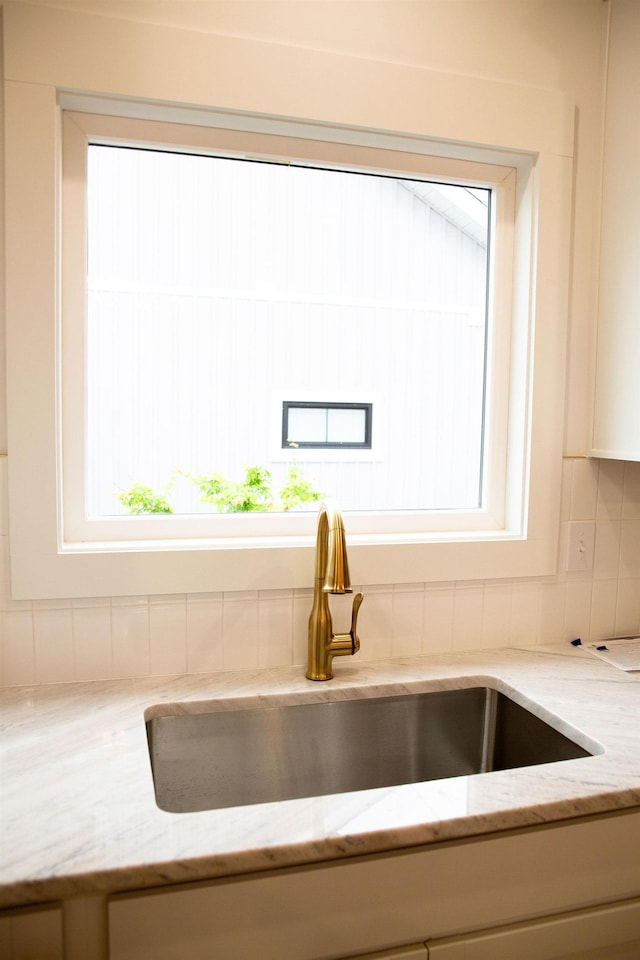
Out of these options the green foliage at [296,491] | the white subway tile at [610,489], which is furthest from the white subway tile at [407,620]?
the white subway tile at [610,489]

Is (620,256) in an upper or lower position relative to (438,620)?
upper

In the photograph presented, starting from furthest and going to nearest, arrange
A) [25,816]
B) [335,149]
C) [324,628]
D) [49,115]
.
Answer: [335,149], [324,628], [49,115], [25,816]

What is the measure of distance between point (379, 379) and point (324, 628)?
583mm

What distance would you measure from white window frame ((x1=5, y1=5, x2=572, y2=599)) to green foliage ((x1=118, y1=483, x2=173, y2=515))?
4 cm

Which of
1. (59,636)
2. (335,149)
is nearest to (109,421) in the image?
(59,636)

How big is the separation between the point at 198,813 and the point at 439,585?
2.49 ft

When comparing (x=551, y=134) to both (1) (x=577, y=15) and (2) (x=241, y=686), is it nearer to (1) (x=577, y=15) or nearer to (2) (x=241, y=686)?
(1) (x=577, y=15)

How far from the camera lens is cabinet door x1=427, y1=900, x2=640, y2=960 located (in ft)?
3.01

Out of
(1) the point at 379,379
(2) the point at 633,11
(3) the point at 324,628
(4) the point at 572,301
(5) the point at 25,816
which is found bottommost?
(5) the point at 25,816

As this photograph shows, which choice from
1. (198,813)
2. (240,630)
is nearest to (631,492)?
(240,630)

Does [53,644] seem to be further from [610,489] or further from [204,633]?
[610,489]

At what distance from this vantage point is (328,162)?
1.45 meters

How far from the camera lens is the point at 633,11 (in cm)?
142

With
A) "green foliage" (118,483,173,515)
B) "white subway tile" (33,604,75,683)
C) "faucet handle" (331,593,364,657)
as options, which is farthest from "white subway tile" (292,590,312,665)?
"white subway tile" (33,604,75,683)
